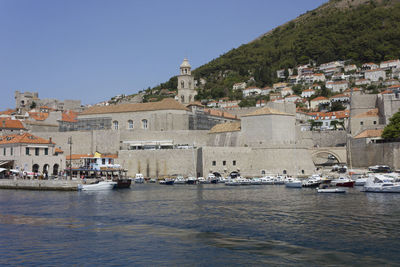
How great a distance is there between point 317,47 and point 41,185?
8164 centimetres

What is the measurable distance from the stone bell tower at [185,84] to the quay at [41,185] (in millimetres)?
28777

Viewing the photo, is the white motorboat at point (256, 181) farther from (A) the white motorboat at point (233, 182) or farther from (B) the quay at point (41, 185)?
(B) the quay at point (41, 185)

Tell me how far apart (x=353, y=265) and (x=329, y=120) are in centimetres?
5279

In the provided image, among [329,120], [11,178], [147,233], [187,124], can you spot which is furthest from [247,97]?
[147,233]

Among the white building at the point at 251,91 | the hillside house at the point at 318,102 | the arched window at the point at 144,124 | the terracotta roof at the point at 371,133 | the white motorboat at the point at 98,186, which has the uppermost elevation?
the white building at the point at 251,91

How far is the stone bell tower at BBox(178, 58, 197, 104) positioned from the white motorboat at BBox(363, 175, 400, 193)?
1312 inches

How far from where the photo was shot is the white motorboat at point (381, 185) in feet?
88.0

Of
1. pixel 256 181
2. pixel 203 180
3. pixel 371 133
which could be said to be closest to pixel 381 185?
pixel 256 181

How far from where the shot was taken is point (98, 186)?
101ft

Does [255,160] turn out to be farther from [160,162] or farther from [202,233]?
Result: [202,233]

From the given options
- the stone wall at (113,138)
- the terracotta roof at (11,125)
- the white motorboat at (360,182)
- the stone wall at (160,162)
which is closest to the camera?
the white motorboat at (360,182)

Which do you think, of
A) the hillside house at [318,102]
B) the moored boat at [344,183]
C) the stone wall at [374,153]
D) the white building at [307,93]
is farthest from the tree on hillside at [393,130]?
the white building at [307,93]

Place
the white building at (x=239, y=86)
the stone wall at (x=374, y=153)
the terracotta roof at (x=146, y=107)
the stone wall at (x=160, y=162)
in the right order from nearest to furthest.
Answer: the stone wall at (x=374, y=153)
the stone wall at (x=160, y=162)
the terracotta roof at (x=146, y=107)
the white building at (x=239, y=86)

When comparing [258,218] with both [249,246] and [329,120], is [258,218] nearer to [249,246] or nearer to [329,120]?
[249,246]
